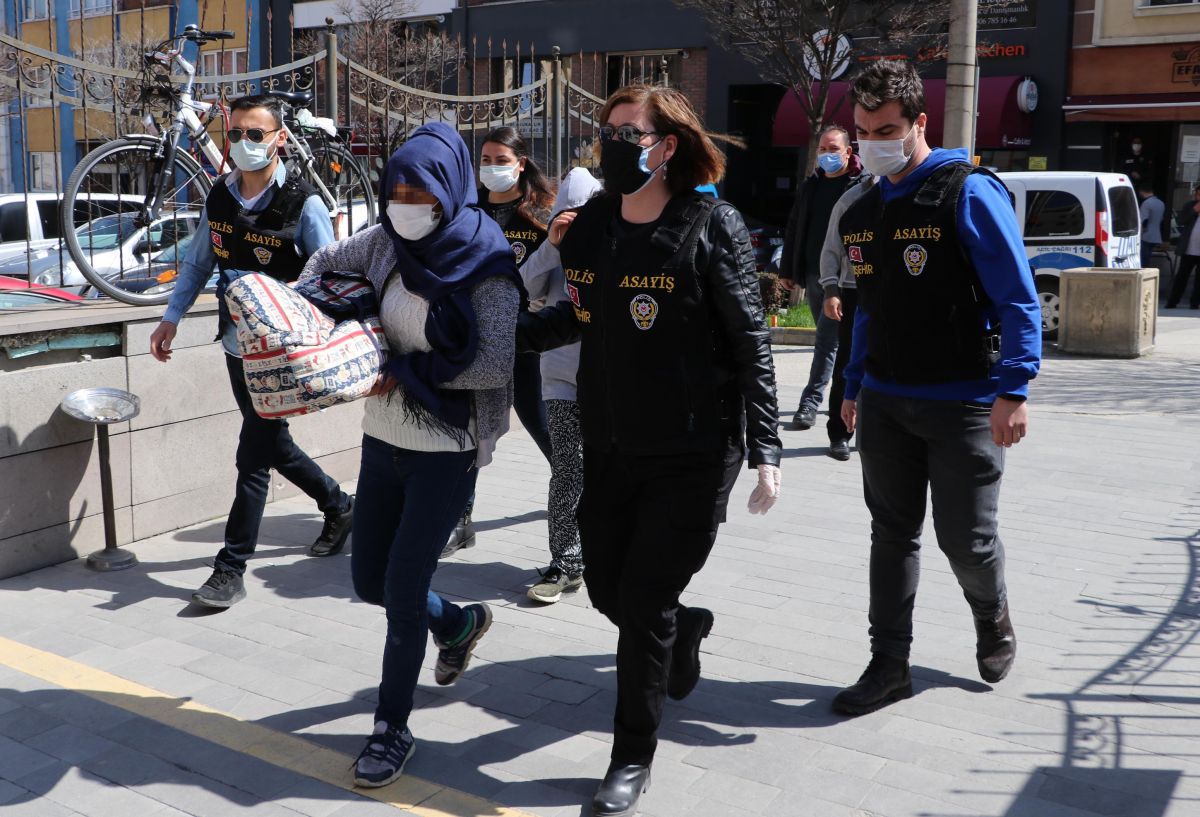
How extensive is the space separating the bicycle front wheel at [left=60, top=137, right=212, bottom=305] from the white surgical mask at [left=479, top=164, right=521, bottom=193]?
4.77 feet

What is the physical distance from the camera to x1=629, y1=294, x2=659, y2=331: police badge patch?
3.39 m

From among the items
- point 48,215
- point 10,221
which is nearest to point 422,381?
point 48,215

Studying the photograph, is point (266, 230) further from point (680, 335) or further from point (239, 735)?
point (680, 335)

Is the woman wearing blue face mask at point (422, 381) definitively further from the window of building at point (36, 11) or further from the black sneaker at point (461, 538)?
the window of building at point (36, 11)

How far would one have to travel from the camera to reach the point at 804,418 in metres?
8.60

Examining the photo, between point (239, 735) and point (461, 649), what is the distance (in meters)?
0.75

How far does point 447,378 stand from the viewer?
351 cm

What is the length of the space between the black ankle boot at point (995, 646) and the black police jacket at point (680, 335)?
1206 mm

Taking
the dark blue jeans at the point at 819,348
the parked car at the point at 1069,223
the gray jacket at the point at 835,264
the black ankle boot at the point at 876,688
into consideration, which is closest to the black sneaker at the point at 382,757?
the black ankle boot at the point at 876,688

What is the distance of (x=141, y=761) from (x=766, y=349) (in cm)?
223

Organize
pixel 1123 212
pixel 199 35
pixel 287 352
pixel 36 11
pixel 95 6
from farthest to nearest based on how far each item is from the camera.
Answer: pixel 36 11 → pixel 95 6 → pixel 1123 212 → pixel 199 35 → pixel 287 352

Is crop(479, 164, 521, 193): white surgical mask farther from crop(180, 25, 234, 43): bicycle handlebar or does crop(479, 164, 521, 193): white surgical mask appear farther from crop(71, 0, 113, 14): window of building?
crop(71, 0, 113, 14): window of building

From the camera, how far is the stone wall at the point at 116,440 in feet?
17.3

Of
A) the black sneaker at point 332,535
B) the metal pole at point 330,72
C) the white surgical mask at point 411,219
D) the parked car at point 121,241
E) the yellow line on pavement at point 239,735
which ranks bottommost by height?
the yellow line on pavement at point 239,735
